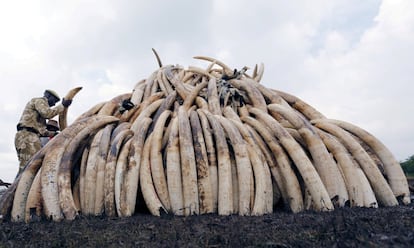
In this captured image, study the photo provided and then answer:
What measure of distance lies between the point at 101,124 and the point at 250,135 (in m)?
3.01

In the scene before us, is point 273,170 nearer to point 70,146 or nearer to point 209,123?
point 209,123

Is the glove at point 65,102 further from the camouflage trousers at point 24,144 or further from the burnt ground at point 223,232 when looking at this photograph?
the burnt ground at point 223,232

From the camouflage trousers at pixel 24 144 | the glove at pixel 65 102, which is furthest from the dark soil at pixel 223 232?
the glove at pixel 65 102

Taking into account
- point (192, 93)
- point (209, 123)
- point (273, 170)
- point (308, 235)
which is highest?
point (192, 93)

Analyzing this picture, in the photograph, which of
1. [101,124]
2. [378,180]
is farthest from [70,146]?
[378,180]

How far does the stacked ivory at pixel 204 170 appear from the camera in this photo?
4.82 m

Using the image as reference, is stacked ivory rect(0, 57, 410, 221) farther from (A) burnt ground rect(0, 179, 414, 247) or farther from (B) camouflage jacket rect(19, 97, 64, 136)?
(B) camouflage jacket rect(19, 97, 64, 136)

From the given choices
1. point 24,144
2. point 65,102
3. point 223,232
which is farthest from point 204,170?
point 24,144

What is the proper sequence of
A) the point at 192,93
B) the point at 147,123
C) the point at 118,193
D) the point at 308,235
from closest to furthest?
the point at 308,235 → the point at 118,193 → the point at 147,123 → the point at 192,93

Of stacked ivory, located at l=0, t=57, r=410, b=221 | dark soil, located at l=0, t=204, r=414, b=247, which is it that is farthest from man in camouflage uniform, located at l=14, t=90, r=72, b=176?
dark soil, located at l=0, t=204, r=414, b=247

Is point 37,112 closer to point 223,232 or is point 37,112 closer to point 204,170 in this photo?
point 204,170

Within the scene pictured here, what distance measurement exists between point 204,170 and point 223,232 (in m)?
1.58

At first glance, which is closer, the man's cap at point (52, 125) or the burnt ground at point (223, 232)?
the burnt ground at point (223, 232)

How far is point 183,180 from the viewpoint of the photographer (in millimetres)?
4895
